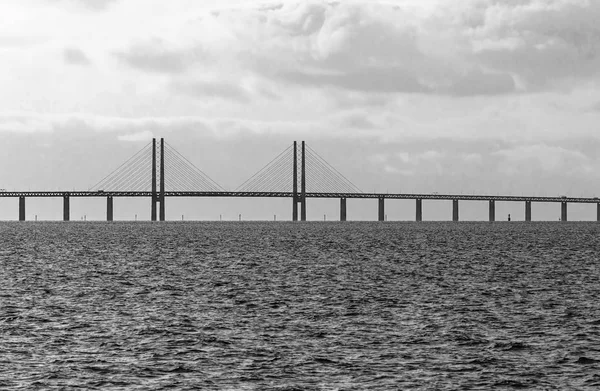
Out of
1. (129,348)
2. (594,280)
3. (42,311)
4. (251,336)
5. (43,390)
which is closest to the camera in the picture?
(43,390)

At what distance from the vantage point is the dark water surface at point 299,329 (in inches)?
859

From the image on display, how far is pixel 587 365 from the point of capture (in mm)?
23188

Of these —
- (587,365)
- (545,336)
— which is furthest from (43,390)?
(545,336)

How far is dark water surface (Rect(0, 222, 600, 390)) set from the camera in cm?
2181

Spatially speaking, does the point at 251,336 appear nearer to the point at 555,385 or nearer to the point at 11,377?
the point at 11,377

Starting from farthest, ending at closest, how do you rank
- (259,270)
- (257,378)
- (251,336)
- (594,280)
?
(259,270), (594,280), (251,336), (257,378)

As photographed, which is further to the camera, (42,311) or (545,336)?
(42,311)

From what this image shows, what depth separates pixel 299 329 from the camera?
29.3 m

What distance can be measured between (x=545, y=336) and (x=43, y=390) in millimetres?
14916

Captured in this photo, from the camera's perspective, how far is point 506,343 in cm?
2655

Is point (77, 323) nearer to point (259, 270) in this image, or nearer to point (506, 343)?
point (506, 343)

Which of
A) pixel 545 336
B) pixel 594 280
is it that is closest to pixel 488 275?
pixel 594 280

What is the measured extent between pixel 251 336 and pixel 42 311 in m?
9.58

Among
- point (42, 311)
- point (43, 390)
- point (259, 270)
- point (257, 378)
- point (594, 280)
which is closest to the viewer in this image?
point (43, 390)
